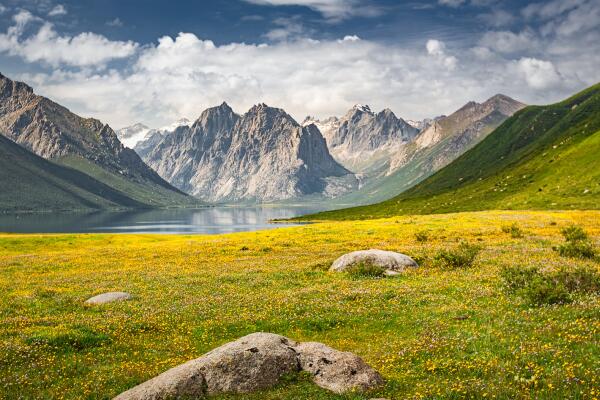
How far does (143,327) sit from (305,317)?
7.12m

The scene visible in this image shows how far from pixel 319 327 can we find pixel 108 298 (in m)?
14.0

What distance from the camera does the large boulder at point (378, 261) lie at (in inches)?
1367

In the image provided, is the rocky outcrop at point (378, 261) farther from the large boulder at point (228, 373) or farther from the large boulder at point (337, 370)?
the large boulder at point (228, 373)

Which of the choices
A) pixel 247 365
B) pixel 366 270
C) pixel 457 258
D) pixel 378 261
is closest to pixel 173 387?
pixel 247 365

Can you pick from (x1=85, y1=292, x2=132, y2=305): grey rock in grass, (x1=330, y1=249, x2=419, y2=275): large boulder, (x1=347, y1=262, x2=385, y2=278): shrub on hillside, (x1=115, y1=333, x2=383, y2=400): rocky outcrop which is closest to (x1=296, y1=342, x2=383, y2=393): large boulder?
(x1=115, y1=333, x2=383, y2=400): rocky outcrop

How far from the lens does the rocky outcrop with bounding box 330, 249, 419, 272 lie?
114 feet

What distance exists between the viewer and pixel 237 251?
2199 inches

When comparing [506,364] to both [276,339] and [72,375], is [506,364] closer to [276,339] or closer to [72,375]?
[276,339]

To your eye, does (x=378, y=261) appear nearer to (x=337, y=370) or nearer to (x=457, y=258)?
(x=457, y=258)

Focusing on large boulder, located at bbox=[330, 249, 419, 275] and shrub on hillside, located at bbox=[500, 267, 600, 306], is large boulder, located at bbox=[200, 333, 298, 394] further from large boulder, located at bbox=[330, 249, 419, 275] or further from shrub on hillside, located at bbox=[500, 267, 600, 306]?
large boulder, located at bbox=[330, 249, 419, 275]

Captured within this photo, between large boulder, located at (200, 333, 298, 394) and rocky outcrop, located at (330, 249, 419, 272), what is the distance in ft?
68.2

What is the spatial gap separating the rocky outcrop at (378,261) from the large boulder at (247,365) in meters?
20.8

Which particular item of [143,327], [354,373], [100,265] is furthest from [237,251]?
[354,373]

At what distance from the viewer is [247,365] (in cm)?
1314
